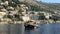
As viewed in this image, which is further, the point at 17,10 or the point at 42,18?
the point at 42,18

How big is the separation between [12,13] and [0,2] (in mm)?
16544

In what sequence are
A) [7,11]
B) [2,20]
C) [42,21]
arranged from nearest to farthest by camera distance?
[2,20]
[7,11]
[42,21]

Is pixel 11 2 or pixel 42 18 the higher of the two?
pixel 11 2

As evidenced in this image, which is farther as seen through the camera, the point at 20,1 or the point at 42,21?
the point at 42,21

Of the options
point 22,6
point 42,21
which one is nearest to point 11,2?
point 22,6

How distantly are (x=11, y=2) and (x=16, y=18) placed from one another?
2269 cm

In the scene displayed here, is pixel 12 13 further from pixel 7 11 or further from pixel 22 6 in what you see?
pixel 22 6

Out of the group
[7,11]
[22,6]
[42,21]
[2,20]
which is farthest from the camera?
[42,21]

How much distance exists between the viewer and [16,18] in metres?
134

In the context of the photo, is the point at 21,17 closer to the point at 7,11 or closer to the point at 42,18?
the point at 7,11

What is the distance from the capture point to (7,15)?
136125 mm

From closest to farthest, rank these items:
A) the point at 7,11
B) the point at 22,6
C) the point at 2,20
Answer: the point at 2,20, the point at 7,11, the point at 22,6

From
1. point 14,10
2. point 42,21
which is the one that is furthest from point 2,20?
point 42,21

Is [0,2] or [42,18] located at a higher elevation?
[0,2]
